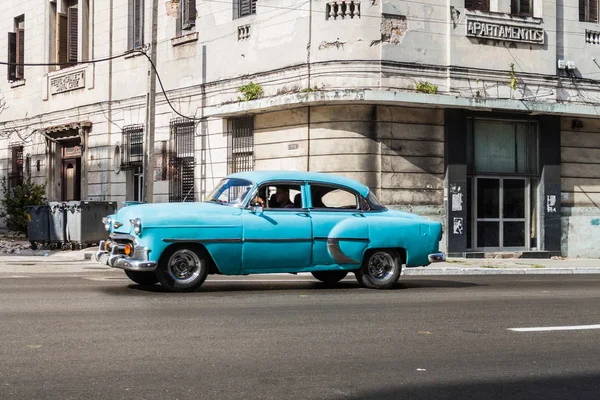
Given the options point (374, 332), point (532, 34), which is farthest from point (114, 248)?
point (532, 34)

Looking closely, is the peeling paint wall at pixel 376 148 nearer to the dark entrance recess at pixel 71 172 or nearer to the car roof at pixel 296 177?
the car roof at pixel 296 177

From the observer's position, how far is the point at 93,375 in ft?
20.9

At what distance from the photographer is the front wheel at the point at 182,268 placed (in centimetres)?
1220

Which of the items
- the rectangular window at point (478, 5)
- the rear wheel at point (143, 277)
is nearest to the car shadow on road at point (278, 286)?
the rear wheel at point (143, 277)

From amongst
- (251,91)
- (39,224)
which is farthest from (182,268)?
(39,224)

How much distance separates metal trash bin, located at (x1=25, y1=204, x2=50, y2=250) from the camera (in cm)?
2431

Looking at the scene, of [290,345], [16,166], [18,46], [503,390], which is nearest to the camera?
[503,390]

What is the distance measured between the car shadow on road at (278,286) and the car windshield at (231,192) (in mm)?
1225

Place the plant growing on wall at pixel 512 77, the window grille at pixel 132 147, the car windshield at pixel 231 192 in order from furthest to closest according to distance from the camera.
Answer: the window grille at pixel 132 147 → the plant growing on wall at pixel 512 77 → the car windshield at pixel 231 192

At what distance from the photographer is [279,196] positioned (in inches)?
517

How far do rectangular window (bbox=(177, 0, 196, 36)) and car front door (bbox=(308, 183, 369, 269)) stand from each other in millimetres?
14049

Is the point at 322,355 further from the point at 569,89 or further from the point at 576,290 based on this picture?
the point at 569,89

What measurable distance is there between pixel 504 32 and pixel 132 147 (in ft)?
38.4

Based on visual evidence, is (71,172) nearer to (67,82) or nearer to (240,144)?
(67,82)
